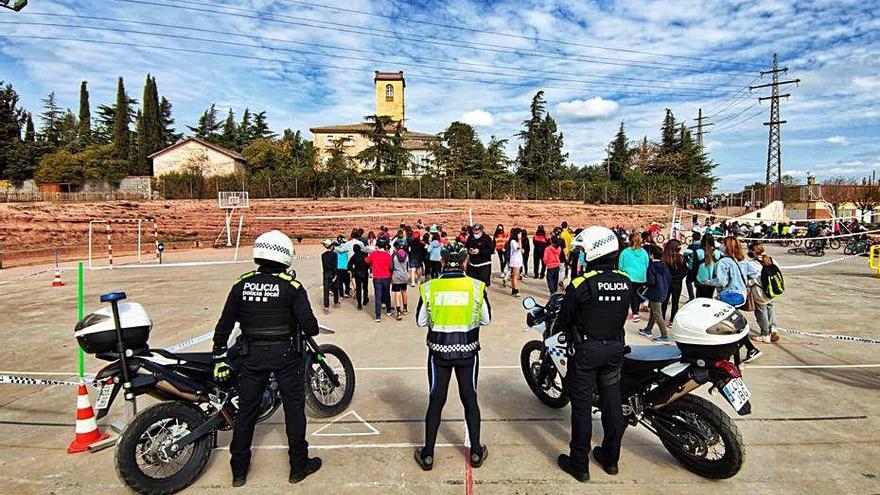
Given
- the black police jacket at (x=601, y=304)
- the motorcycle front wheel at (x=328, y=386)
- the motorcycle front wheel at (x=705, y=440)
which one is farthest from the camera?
the motorcycle front wheel at (x=328, y=386)

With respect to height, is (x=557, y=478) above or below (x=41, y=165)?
below

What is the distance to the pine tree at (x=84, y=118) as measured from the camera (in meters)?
59.3

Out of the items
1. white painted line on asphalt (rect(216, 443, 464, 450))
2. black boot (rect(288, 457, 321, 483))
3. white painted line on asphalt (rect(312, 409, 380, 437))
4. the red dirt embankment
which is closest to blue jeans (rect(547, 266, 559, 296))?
white painted line on asphalt (rect(312, 409, 380, 437))

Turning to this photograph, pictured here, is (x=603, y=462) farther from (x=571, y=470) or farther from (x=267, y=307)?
(x=267, y=307)

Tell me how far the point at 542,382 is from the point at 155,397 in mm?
3675

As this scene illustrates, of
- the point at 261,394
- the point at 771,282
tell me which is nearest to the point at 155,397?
the point at 261,394

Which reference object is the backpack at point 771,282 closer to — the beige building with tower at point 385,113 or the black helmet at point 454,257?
the black helmet at point 454,257

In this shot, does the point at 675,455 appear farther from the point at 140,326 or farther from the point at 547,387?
the point at 140,326

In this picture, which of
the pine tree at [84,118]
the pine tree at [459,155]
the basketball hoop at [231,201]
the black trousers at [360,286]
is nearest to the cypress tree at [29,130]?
the pine tree at [84,118]

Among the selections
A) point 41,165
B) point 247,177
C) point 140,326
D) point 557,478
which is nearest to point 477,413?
point 557,478

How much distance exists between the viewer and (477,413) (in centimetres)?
391

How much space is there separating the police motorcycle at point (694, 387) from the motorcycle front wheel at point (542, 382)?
2.74ft

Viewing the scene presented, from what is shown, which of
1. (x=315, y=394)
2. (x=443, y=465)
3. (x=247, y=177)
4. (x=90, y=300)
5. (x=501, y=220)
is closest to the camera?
(x=443, y=465)

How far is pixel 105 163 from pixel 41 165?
21.3 feet
